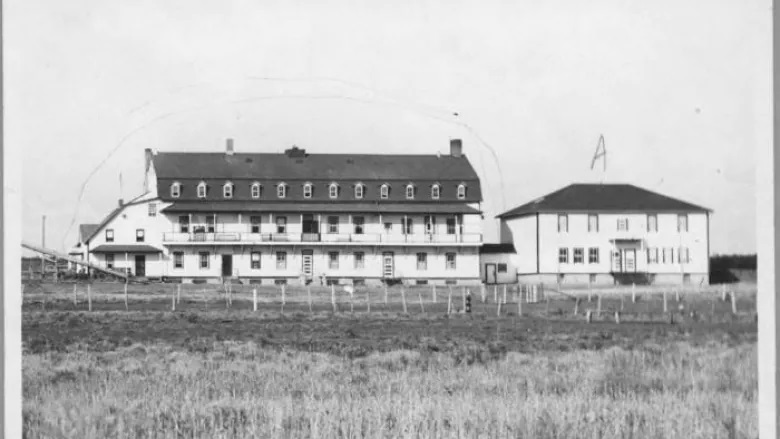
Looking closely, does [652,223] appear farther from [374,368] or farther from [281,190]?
[281,190]

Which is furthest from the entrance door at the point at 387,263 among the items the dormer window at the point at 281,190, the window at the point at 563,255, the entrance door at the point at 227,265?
the window at the point at 563,255

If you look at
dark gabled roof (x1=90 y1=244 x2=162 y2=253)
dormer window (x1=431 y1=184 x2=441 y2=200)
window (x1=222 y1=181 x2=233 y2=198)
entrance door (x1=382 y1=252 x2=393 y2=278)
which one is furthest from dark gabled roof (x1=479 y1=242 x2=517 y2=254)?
dark gabled roof (x1=90 y1=244 x2=162 y2=253)

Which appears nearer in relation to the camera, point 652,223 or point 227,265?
point 652,223

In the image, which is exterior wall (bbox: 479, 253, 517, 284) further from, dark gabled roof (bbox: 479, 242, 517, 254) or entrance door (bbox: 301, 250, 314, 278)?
entrance door (bbox: 301, 250, 314, 278)

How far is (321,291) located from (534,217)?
297 cm

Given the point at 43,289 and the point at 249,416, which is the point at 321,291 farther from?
the point at 249,416

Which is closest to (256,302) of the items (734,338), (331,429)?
(331,429)

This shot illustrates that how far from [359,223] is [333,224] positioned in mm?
240

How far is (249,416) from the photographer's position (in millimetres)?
6578

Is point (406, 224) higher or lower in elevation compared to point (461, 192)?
lower

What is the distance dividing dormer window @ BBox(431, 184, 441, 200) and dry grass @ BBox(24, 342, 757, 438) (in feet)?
4.94

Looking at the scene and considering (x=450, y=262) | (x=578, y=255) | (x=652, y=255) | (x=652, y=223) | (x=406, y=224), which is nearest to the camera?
(x=652, y=223)

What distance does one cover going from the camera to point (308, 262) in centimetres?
1005

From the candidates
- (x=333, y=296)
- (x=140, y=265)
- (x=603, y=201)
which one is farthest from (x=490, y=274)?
(x=140, y=265)
